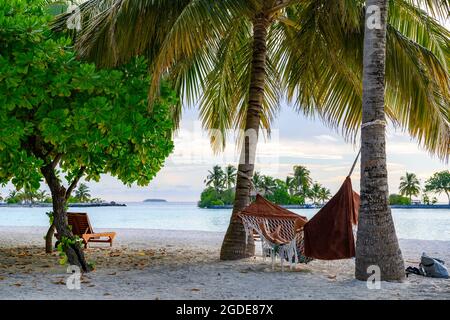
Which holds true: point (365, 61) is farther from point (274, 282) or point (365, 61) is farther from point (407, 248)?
point (407, 248)

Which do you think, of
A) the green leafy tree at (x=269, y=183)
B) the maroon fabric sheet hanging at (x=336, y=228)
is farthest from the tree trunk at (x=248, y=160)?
the green leafy tree at (x=269, y=183)

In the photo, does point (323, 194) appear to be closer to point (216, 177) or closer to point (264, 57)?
point (216, 177)

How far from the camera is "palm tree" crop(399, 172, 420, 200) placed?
8194cm

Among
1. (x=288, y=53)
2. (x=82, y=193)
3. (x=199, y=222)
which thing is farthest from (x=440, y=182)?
(x=288, y=53)

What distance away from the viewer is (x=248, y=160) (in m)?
8.73

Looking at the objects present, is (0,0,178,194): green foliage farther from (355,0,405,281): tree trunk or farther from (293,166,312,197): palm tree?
(293,166,312,197): palm tree

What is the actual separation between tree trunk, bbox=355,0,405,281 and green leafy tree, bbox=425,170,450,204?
79.7 metres

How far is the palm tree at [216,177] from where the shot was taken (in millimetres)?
72875
